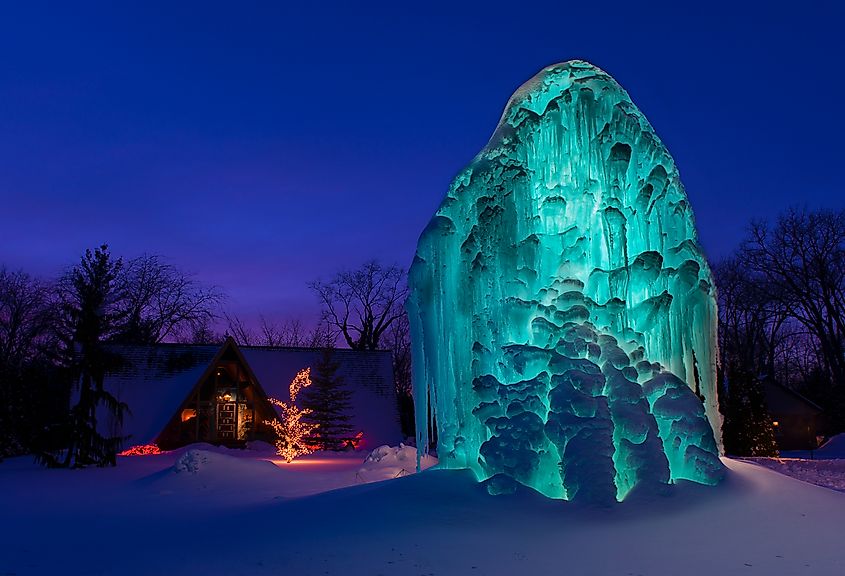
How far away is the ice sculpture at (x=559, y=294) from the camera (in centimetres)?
890

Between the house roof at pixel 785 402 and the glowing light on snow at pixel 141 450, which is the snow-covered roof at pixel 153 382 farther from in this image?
the house roof at pixel 785 402

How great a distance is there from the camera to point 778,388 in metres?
35.8

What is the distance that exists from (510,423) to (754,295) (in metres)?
40.5

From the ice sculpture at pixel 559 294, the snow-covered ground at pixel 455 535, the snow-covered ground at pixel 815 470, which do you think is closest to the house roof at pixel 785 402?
the snow-covered ground at pixel 815 470

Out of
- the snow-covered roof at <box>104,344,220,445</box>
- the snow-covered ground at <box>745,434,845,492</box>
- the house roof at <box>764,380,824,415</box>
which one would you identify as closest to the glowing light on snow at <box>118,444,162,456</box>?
the snow-covered roof at <box>104,344,220,445</box>

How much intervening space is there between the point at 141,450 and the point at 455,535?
67.7 feet

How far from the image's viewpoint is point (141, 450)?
24.7 m

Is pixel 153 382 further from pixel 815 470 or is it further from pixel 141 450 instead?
pixel 815 470

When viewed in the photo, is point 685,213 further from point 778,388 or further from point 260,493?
point 778,388

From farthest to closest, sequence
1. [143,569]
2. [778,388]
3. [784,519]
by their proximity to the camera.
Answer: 1. [778,388]
2. [784,519]
3. [143,569]

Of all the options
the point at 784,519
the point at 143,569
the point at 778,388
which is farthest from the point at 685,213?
the point at 778,388

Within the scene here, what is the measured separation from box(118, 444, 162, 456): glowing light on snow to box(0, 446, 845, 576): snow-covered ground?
14.1 metres

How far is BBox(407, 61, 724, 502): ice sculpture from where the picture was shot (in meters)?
8.90

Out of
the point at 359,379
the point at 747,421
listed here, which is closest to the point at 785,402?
the point at 747,421
